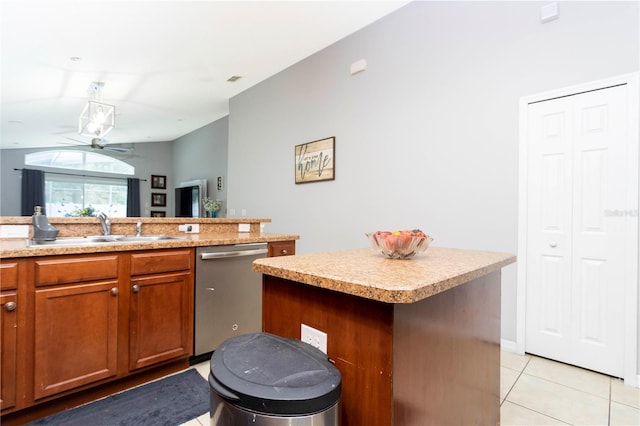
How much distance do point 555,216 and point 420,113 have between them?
144 cm

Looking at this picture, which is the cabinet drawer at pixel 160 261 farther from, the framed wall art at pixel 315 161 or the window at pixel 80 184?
the window at pixel 80 184

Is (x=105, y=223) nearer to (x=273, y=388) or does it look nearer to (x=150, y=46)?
(x=273, y=388)

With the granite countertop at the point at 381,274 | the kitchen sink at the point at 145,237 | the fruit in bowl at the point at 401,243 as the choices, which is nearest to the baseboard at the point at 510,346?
the granite countertop at the point at 381,274

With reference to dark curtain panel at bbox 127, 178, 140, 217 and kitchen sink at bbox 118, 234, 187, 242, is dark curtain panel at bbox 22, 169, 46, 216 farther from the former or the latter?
kitchen sink at bbox 118, 234, 187, 242

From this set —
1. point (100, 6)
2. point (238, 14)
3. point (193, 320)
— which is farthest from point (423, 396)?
point (100, 6)

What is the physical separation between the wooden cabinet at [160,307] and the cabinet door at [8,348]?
50 cm

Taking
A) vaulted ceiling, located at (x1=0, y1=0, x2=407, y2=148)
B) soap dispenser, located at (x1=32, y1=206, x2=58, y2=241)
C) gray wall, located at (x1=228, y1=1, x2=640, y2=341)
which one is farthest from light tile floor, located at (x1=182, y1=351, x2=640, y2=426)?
vaulted ceiling, located at (x1=0, y1=0, x2=407, y2=148)

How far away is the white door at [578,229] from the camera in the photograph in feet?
6.72

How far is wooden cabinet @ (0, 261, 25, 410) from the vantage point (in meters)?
1.46

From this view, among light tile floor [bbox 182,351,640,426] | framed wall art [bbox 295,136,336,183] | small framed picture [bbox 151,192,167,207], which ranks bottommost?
light tile floor [bbox 182,351,640,426]

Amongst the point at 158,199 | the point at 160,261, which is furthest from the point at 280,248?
the point at 158,199

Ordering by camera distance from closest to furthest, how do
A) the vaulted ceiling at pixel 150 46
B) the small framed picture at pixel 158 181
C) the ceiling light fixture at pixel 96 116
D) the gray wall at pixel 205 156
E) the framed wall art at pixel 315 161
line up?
the vaulted ceiling at pixel 150 46 < the framed wall art at pixel 315 161 < the ceiling light fixture at pixel 96 116 < the gray wall at pixel 205 156 < the small framed picture at pixel 158 181

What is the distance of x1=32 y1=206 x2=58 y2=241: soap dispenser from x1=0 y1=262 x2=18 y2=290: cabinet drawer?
0.46m

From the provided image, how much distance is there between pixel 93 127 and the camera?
4.32 metres
